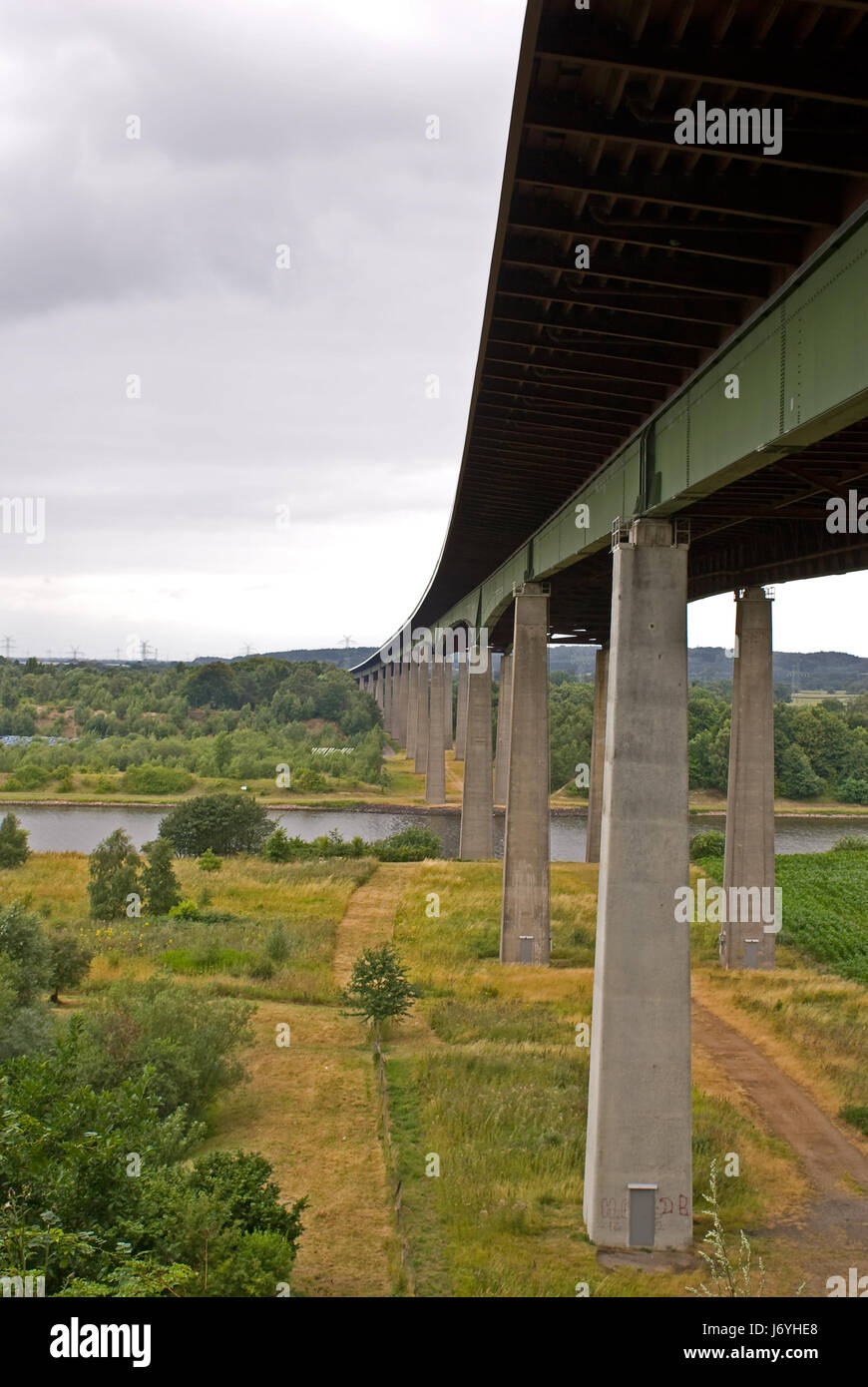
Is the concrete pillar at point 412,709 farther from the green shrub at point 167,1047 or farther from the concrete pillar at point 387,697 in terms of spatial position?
the green shrub at point 167,1047

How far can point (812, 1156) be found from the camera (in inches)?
603

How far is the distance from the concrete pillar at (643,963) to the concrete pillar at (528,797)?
14.2 metres

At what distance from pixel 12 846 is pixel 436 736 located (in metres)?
36.0

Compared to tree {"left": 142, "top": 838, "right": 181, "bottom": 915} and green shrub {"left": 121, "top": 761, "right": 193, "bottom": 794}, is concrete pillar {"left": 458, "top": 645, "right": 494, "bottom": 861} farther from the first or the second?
green shrub {"left": 121, "top": 761, "right": 193, "bottom": 794}

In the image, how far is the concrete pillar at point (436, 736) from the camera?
244 feet

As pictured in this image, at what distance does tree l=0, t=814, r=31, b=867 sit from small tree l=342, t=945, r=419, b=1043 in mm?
25687

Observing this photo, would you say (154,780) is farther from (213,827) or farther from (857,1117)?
(857,1117)

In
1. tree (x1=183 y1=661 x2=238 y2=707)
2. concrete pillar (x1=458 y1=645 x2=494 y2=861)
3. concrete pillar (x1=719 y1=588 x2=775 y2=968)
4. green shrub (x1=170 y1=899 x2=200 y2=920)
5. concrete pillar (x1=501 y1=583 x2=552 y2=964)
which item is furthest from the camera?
tree (x1=183 y1=661 x2=238 y2=707)

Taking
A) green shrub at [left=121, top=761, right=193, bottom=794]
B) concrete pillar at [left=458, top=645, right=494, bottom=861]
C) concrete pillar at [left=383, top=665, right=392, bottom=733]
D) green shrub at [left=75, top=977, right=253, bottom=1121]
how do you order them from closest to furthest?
1. green shrub at [left=75, top=977, right=253, bottom=1121]
2. concrete pillar at [left=458, top=645, right=494, bottom=861]
3. green shrub at [left=121, top=761, right=193, bottom=794]
4. concrete pillar at [left=383, top=665, right=392, bottom=733]

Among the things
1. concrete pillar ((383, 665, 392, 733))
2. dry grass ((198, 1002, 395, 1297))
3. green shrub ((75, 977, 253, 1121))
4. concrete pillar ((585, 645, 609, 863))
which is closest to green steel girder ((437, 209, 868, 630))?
dry grass ((198, 1002, 395, 1297))

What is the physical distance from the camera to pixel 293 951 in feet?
89.8

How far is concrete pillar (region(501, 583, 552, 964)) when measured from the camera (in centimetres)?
2720

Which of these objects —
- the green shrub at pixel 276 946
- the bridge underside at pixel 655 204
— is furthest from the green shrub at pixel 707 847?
the bridge underside at pixel 655 204
